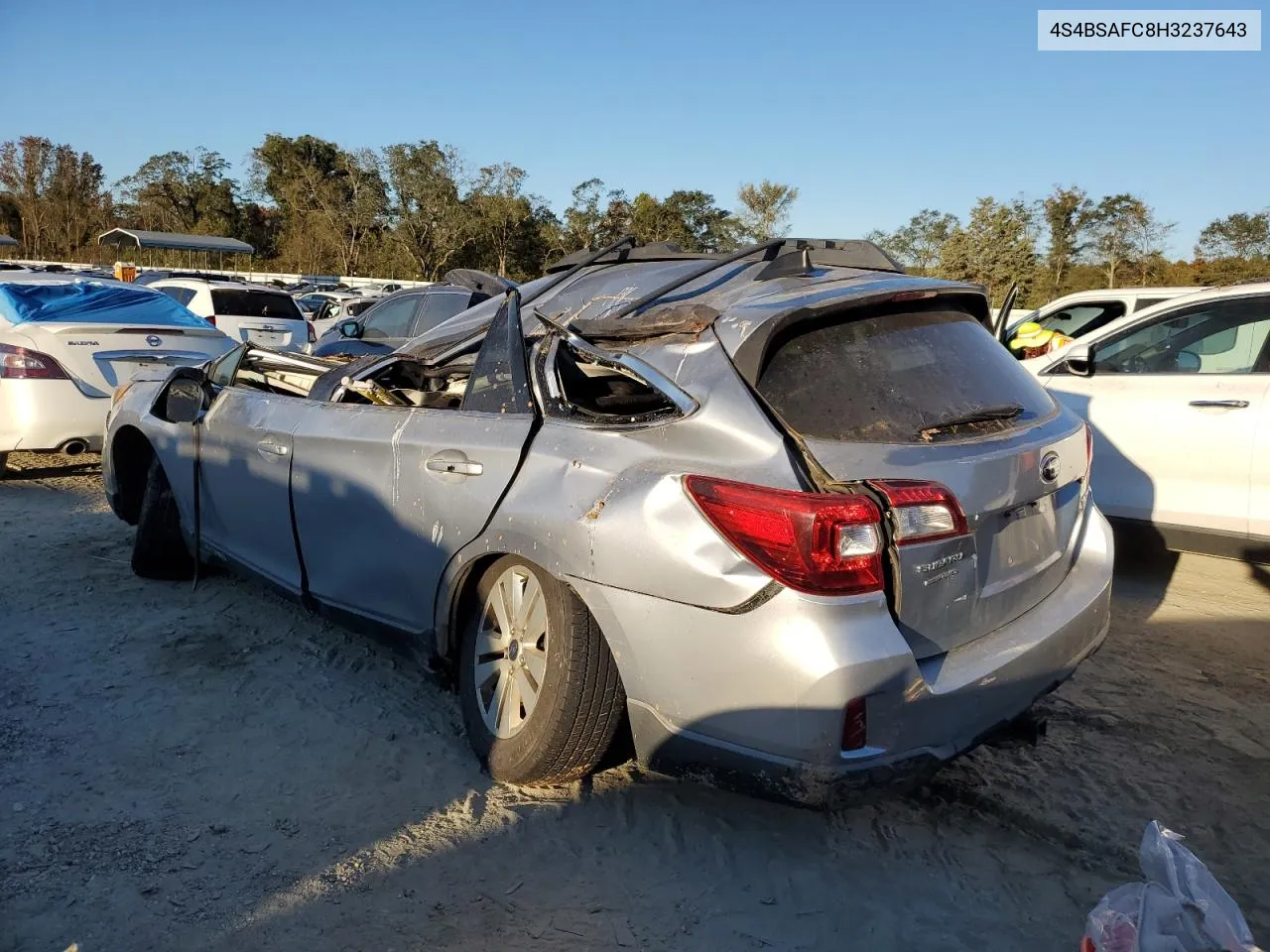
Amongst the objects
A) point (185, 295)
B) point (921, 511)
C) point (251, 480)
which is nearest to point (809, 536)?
point (921, 511)

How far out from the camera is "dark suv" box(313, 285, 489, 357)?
10.5 metres

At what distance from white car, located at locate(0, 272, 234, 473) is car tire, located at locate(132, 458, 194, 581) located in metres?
2.24

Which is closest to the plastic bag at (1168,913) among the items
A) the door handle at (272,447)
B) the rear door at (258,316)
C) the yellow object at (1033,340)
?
the door handle at (272,447)

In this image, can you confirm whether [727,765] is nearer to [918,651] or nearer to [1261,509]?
[918,651]

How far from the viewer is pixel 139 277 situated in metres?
22.6

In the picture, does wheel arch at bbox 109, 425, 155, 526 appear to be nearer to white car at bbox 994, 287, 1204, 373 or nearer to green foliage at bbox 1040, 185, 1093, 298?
white car at bbox 994, 287, 1204, 373

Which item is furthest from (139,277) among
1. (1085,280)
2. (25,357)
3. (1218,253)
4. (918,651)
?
(1218,253)

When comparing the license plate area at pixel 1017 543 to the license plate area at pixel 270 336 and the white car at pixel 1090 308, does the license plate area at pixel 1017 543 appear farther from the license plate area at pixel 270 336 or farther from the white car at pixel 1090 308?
the license plate area at pixel 270 336

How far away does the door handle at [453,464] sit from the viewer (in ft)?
9.61

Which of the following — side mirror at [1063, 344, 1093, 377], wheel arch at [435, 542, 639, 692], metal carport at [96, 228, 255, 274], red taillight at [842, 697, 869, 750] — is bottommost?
red taillight at [842, 697, 869, 750]

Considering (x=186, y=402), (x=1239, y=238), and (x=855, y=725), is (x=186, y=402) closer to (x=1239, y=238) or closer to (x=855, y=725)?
(x=855, y=725)

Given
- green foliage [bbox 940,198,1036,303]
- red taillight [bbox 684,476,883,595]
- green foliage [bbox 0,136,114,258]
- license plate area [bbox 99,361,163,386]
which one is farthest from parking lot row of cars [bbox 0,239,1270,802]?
green foliage [bbox 0,136,114,258]

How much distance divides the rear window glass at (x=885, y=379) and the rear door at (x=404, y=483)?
845 millimetres

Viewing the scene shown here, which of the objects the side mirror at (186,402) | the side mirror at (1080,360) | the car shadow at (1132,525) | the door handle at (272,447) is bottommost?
the car shadow at (1132,525)
